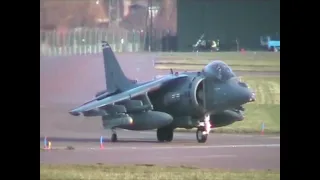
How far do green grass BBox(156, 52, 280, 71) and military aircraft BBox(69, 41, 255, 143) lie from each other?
52mm

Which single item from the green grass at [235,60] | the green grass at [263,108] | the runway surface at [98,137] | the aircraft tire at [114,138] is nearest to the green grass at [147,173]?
the runway surface at [98,137]

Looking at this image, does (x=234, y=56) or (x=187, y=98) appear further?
(x=187, y=98)

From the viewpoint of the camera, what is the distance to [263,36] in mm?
5629

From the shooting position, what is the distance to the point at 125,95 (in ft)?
19.3

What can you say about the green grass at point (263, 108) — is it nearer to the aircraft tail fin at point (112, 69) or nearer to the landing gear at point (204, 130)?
the landing gear at point (204, 130)

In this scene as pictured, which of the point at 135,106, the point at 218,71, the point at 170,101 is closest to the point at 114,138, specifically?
the point at 135,106

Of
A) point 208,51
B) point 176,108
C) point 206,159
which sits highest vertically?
point 208,51

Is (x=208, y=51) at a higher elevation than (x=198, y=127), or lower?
higher

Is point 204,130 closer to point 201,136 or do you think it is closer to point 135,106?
point 201,136

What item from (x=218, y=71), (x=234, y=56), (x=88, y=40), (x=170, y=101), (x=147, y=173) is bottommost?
(x=147, y=173)

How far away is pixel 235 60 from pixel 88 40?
3.97ft
